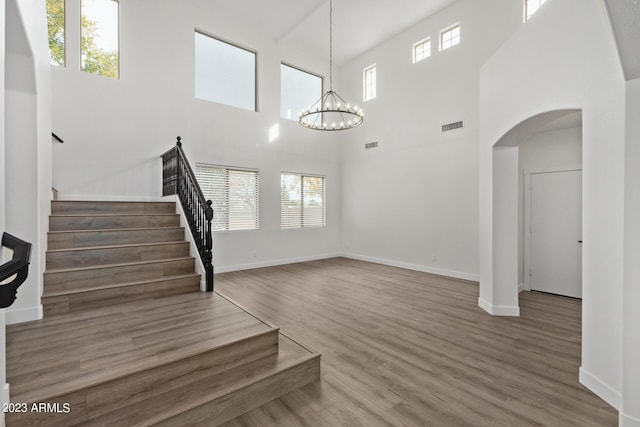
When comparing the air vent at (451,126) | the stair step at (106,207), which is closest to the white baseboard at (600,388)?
the air vent at (451,126)

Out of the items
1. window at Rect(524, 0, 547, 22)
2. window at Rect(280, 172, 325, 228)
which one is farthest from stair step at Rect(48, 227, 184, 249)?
window at Rect(524, 0, 547, 22)

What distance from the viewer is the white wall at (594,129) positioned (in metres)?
2.30

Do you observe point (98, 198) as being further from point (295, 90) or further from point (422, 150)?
point (422, 150)

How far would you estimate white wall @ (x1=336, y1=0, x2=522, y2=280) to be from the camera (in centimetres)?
600

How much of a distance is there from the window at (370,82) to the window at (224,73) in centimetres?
303

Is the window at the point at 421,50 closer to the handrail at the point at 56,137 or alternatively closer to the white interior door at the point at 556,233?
the white interior door at the point at 556,233

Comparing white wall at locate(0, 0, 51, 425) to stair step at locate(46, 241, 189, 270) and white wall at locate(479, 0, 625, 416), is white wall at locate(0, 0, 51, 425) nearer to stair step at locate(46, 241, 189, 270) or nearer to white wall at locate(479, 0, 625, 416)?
stair step at locate(46, 241, 189, 270)

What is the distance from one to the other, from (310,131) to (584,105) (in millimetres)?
6283

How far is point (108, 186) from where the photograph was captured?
544cm

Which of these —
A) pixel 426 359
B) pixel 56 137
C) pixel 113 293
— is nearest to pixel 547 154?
pixel 426 359

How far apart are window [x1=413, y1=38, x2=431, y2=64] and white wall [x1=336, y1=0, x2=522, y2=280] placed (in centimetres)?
12

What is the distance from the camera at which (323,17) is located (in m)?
6.65

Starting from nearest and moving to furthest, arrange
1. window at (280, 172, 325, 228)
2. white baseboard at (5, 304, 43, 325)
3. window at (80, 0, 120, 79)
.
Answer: white baseboard at (5, 304, 43, 325), window at (80, 0, 120, 79), window at (280, 172, 325, 228)

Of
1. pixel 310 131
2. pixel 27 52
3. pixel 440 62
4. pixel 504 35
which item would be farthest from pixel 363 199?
pixel 27 52
